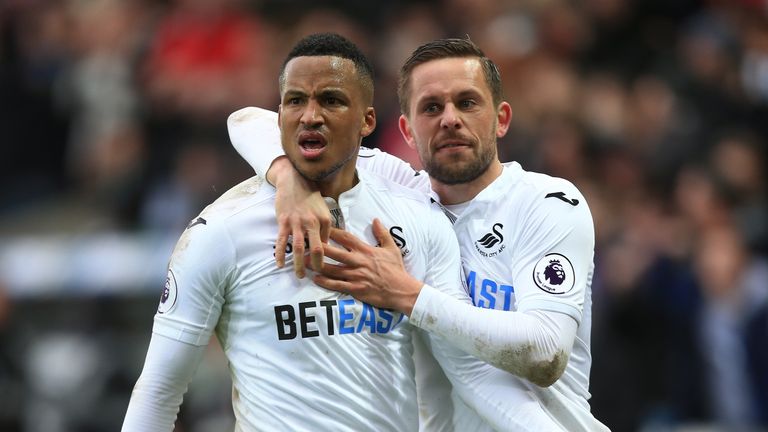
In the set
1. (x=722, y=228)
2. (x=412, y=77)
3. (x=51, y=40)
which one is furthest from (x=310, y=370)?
(x=51, y=40)

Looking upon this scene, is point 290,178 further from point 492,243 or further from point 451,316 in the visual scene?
point 492,243

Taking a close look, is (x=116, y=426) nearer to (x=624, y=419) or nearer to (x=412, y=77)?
(x=624, y=419)

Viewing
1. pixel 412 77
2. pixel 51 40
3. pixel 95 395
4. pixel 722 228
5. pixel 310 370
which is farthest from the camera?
pixel 51 40

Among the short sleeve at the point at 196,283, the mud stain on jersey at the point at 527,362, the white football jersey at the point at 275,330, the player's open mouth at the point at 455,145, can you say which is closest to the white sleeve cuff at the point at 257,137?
the white football jersey at the point at 275,330

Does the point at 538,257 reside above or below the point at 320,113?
below

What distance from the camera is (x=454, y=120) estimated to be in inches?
202

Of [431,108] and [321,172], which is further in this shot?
[431,108]

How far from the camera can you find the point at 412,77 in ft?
17.6

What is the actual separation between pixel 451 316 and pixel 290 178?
2.62ft

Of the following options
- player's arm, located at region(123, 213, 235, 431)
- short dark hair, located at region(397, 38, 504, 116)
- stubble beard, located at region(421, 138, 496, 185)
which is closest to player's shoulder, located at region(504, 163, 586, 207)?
stubble beard, located at region(421, 138, 496, 185)

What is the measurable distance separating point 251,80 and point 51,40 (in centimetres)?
282

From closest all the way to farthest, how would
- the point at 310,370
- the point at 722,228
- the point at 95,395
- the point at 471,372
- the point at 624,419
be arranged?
the point at 310,370, the point at 471,372, the point at 624,419, the point at 722,228, the point at 95,395

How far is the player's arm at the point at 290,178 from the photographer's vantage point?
458cm

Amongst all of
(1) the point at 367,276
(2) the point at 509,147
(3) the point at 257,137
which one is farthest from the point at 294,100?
(2) the point at 509,147
